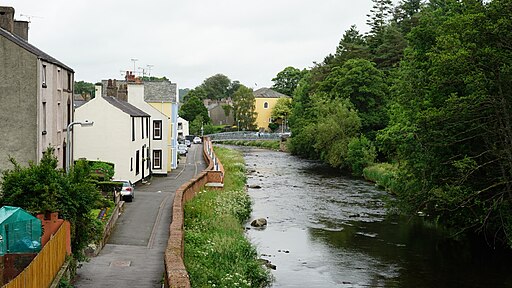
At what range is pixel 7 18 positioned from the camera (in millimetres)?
30547

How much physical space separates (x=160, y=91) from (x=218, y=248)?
1498 inches

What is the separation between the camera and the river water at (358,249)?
24984 mm

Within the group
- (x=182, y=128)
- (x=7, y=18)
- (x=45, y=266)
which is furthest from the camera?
(x=182, y=128)

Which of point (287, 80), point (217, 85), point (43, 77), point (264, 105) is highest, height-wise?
point (217, 85)

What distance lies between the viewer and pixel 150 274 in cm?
1934

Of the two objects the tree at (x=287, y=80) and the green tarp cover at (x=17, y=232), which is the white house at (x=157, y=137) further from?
the tree at (x=287, y=80)

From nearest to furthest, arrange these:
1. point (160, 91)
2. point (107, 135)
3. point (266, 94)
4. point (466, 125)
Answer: point (466, 125)
point (107, 135)
point (160, 91)
point (266, 94)

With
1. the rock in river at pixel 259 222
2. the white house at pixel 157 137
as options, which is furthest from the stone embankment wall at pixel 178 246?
the white house at pixel 157 137

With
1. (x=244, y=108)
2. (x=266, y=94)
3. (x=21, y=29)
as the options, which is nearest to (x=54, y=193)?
(x=21, y=29)

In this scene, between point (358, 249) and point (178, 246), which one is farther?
point (358, 249)

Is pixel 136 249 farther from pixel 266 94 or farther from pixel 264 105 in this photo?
pixel 266 94

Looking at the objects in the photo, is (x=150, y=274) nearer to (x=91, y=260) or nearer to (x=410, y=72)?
(x=91, y=260)

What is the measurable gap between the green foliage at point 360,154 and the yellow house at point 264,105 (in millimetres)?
79581

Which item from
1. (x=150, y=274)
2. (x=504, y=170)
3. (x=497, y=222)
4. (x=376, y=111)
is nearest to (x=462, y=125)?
(x=504, y=170)
